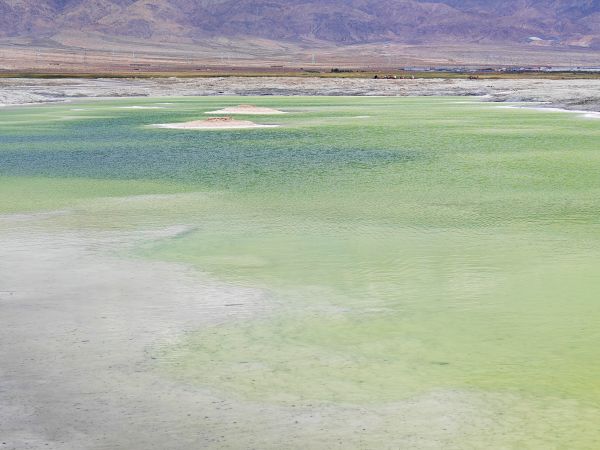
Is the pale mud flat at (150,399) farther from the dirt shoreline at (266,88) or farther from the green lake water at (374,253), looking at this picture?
the dirt shoreline at (266,88)

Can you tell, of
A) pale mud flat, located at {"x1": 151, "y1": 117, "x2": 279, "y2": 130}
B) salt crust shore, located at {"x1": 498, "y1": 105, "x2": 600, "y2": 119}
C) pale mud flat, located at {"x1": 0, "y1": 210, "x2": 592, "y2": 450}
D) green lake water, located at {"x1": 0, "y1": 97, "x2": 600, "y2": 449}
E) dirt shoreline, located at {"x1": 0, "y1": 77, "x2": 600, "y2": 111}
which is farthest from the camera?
dirt shoreline, located at {"x1": 0, "y1": 77, "x2": 600, "y2": 111}

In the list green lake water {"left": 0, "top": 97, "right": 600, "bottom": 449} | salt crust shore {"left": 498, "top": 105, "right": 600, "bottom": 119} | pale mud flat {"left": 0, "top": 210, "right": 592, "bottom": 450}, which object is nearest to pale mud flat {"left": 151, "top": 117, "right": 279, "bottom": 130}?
green lake water {"left": 0, "top": 97, "right": 600, "bottom": 449}

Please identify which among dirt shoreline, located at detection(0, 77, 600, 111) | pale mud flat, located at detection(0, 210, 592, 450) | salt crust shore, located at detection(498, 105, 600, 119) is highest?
pale mud flat, located at detection(0, 210, 592, 450)

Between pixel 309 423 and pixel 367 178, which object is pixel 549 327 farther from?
pixel 367 178

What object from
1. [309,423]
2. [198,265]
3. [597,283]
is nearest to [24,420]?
[309,423]

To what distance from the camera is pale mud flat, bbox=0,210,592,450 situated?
815 cm

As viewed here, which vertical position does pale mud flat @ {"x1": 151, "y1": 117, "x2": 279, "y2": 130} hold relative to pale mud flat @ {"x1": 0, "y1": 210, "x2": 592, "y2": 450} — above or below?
below

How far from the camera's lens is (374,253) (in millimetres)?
15852

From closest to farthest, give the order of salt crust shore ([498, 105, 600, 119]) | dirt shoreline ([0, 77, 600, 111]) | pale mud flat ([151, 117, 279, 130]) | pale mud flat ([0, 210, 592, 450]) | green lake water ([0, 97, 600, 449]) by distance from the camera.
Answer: pale mud flat ([0, 210, 592, 450]) → green lake water ([0, 97, 600, 449]) → pale mud flat ([151, 117, 279, 130]) → salt crust shore ([498, 105, 600, 119]) → dirt shoreline ([0, 77, 600, 111])

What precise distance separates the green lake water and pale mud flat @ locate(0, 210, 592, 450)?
0.76ft

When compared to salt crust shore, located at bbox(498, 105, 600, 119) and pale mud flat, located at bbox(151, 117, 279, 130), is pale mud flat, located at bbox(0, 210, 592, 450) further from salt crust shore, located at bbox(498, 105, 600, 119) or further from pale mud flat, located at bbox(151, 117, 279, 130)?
salt crust shore, located at bbox(498, 105, 600, 119)

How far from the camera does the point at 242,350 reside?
10.6 metres

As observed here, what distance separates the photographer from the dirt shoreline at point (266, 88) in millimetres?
82125

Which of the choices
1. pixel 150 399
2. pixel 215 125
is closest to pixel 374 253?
pixel 150 399
